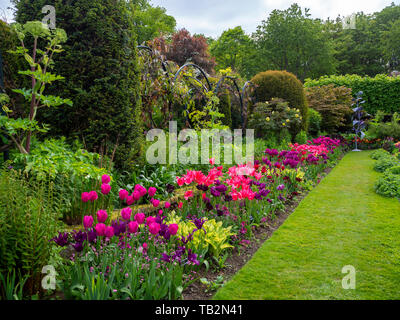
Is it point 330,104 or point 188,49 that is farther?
point 188,49

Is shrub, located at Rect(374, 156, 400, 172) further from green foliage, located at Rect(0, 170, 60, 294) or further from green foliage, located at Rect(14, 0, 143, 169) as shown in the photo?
green foliage, located at Rect(0, 170, 60, 294)

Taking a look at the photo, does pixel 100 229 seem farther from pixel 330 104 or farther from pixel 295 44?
pixel 295 44

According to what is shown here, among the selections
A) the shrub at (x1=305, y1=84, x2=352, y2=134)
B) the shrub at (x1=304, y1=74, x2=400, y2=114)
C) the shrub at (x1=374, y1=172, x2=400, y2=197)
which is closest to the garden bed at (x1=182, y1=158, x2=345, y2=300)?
A: the shrub at (x1=374, y1=172, x2=400, y2=197)

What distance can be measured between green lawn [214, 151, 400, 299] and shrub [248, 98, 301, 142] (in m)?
5.47

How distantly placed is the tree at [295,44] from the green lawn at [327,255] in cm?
2667

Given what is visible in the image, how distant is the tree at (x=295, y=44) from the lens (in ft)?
93.0

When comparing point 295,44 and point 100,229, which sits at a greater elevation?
point 295,44

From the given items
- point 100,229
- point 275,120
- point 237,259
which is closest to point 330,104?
point 275,120

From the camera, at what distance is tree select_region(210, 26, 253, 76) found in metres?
31.8

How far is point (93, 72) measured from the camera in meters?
3.88

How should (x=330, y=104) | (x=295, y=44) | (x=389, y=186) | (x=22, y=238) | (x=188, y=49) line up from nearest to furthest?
(x=22, y=238), (x=389, y=186), (x=330, y=104), (x=188, y=49), (x=295, y=44)

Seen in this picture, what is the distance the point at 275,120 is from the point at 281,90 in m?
1.59

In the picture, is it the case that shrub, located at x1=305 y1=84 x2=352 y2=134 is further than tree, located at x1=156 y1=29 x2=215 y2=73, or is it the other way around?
A: tree, located at x1=156 y1=29 x2=215 y2=73

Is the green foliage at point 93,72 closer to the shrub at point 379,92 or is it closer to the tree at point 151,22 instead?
the shrub at point 379,92
